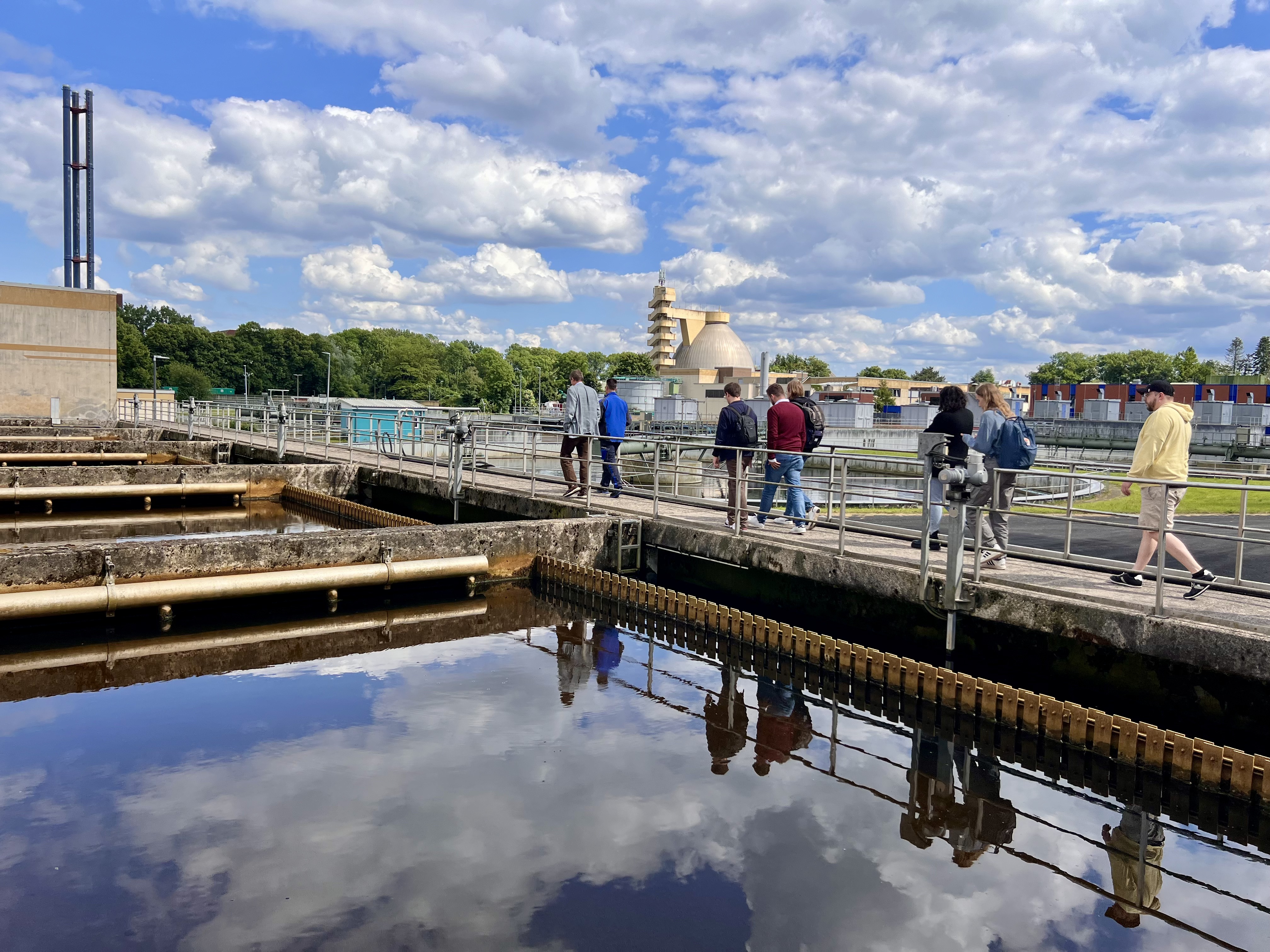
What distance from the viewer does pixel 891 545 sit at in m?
10.8

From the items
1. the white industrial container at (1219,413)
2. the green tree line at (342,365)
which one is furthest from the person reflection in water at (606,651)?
the green tree line at (342,365)

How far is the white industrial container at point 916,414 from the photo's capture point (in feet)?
202

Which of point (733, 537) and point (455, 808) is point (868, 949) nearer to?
point (455, 808)

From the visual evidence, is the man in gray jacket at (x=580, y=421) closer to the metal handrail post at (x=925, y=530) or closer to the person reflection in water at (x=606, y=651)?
Result: the person reflection in water at (x=606, y=651)

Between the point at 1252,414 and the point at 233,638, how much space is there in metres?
60.5

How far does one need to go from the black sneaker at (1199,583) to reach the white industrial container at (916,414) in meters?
54.2

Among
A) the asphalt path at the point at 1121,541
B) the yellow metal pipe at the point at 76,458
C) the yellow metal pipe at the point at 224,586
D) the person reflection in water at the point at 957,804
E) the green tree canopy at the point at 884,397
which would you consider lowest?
the person reflection in water at the point at 957,804

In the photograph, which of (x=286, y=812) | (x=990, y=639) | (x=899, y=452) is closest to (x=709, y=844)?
(x=286, y=812)

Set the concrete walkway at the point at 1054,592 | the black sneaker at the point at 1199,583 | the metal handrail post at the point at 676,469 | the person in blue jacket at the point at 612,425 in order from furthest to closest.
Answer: the person in blue jacket at the point at 612,425 < the metal handrail post at the point at 676,469 < the black sneaker at the point at 1199,583 < the concrete walkway at the point at 1054,592

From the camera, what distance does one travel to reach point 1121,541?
1363cm

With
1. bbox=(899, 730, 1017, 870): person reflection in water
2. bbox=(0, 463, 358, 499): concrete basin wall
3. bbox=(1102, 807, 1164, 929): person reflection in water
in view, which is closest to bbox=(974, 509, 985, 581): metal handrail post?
bbox=(899, 730, 1017, 870): person reflection in water

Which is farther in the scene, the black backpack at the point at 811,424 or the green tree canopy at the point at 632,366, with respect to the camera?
the green tree canopy at the point at 632,366

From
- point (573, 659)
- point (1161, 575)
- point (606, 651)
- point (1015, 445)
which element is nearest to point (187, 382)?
point (606, 651)

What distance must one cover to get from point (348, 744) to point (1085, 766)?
17.5 ft
